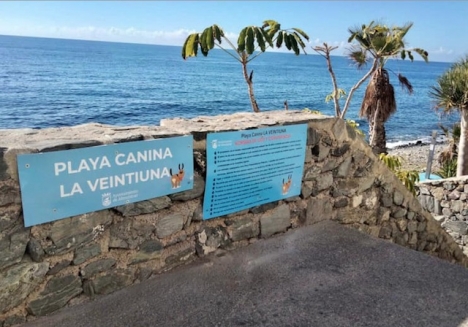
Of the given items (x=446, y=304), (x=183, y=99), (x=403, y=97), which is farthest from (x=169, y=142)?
(x=403, y=97)

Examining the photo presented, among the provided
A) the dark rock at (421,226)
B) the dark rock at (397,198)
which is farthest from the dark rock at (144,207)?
the dark rock at (421,226)

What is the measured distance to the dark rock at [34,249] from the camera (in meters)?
2.41

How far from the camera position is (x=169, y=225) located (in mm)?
2977

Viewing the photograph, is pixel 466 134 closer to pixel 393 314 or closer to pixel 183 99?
pixel 393 314

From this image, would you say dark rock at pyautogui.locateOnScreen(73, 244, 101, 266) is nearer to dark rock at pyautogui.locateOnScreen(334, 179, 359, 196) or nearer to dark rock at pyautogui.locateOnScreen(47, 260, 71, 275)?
dark rock at pyautogui.locateOnScreen(47, 260, 71, 275)

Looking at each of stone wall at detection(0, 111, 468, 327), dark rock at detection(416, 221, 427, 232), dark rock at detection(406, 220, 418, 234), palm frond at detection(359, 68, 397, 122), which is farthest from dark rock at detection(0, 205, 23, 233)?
palm frond at detection(359, 68, 397, 122)

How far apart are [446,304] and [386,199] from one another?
1796 mm

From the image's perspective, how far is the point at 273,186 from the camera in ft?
11.6

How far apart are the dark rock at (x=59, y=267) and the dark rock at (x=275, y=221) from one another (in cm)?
152

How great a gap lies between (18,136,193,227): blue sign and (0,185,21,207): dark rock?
31mm

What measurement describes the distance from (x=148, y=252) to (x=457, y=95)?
13652 millimetres

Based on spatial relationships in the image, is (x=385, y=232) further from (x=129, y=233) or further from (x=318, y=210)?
(x=129, y=233)

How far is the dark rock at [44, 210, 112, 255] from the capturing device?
2.49 meters

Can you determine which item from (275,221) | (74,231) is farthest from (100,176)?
(275,221)
